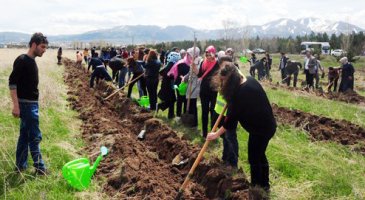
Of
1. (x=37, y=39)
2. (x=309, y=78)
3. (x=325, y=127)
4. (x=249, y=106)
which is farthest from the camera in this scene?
(x=309, y=78)

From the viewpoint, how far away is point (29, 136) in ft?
15.7

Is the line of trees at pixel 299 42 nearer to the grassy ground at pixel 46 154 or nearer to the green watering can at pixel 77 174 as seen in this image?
the grassy ground at pixel 46 154

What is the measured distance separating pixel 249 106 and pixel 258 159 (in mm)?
774

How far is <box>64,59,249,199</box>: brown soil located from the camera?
4.78 m

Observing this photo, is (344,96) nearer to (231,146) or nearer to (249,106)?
(231,146)

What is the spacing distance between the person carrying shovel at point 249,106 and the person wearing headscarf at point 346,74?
39.2ft

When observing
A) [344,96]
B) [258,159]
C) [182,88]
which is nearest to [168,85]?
[182,88]

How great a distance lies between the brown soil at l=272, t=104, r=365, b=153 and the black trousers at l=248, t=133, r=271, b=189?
3351mm

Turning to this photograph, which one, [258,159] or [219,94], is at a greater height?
[219,94]

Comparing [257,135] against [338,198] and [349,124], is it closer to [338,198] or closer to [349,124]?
[338,198]

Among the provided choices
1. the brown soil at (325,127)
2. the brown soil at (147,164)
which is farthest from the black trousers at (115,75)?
the brown soil at (325,127)

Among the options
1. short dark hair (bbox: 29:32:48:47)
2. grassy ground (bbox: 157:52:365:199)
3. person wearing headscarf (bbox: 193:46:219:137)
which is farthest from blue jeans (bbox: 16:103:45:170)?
person wearing headscarf (bbox: 193:46:219:137)

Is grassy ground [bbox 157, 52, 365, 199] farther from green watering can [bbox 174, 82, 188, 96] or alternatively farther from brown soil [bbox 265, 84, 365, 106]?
brown soil [bbox 265, 84, 365, 106]

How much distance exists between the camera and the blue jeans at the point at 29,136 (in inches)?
186
